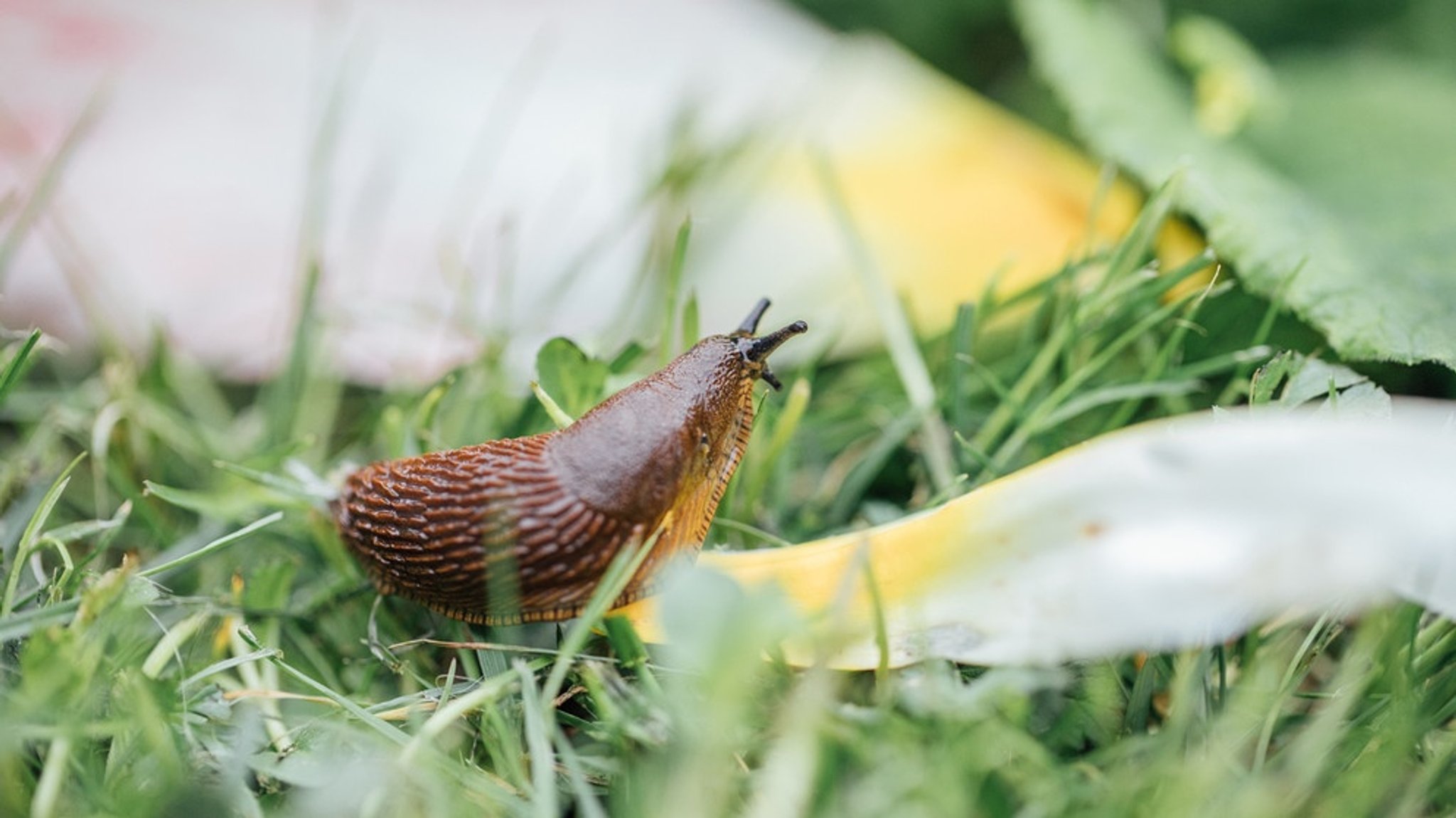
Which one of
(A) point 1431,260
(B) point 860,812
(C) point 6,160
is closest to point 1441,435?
(B) point 860,812

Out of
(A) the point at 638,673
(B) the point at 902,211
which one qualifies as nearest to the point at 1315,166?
(B) the point at 902,211

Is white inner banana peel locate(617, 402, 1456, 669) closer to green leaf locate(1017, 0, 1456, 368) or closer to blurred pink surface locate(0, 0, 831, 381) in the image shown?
green leaf locate(1017, 0, 1456, 368)

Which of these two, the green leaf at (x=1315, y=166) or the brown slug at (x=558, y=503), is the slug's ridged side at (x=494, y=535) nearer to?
the brown slug at (x=558, y=503)

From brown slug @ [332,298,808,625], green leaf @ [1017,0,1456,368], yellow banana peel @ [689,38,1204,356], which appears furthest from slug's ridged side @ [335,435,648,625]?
green leaf @ [1017,0,1456,368]

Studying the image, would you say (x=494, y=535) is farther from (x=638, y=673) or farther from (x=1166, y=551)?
(x=1166, y=551)

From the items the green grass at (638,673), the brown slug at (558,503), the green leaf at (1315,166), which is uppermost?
the green leaf at (1315,166)

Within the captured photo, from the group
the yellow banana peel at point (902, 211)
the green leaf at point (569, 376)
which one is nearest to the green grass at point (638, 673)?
the green leaf at point (569, 376)

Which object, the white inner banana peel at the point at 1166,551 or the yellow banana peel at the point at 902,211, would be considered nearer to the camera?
A: the white inner banana peel at the point at 1166,551

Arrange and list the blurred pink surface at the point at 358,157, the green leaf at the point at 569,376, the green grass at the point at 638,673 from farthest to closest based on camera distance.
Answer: the blurred pink surface at the point at 358,157
the green leaf at the point at 569,376
the green grass at the point at 638,673
